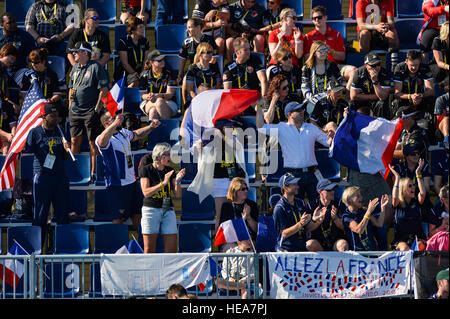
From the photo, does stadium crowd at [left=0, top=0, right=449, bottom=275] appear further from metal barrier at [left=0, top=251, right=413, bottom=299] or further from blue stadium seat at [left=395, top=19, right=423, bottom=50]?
metal barrier at [left=0, top=251, right=413, bottom=299]

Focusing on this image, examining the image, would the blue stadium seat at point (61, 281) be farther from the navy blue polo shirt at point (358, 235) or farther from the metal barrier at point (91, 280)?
the navy blue polo shirt at point (358, 235)

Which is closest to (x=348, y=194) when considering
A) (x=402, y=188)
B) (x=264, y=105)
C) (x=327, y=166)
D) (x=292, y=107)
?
(x=402, y=188)

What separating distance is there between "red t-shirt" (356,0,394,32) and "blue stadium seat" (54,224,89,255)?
554 cm

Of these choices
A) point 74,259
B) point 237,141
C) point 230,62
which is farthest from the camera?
point 230,62

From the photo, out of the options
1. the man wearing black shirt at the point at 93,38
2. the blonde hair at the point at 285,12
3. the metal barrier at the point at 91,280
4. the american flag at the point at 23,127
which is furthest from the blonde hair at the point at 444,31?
the american flag at the point at 23,127

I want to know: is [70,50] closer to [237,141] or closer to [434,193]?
[237,141]

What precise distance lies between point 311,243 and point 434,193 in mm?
2486

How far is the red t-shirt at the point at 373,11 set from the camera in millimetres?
16141

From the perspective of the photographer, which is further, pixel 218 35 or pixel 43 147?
pixel 218 35

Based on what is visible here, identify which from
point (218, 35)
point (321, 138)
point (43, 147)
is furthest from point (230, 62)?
point (43, 147)

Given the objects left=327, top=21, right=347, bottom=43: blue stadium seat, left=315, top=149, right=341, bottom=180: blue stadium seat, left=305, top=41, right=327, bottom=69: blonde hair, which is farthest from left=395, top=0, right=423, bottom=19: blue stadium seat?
left=315, top=149, right=341, bottom=180: blue stadium seat

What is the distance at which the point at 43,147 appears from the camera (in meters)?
14.1

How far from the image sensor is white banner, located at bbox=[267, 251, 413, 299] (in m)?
11.7

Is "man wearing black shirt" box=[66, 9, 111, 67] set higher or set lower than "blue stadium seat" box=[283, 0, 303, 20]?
lower
